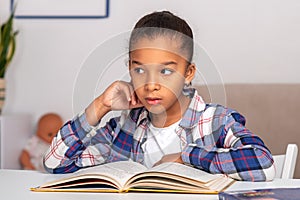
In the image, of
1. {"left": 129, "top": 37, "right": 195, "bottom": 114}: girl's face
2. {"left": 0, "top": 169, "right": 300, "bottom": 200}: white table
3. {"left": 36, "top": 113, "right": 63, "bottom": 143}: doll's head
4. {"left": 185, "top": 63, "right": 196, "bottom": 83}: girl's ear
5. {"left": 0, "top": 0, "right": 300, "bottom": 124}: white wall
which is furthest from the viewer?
{"left": 36, "top": 113, "right": 63, "bottom": 143}: doll's head

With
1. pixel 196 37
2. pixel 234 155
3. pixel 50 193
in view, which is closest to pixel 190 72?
pixel 234 155

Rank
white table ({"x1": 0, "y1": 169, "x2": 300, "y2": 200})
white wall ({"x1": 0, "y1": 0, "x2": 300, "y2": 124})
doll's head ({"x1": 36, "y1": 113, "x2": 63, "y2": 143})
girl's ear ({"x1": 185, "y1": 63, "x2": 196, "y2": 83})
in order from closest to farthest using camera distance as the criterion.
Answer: white table ({"x1": 0, "y1": 169, "x2": 300, "y2": 200}) < girl's ear ({"x1": 185, "y1": 63, "x2": 196, "y2": 83}) < white wall ({"x1": 0, "y1": 0, "x2": 300, "y2": 124}) < doll's head ({"x1": 36, "y1": 113, "x2": 63, "y2": 143})

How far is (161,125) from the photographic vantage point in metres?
1.33

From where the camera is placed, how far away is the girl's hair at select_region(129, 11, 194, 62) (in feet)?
4.06

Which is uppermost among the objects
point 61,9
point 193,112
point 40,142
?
point 61,9

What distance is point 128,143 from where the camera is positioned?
135cm

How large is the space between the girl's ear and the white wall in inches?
52.6

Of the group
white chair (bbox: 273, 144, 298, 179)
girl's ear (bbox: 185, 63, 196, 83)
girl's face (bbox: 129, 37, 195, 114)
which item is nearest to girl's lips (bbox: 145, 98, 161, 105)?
girl's face (bbox: 129, 37, 195, 114)

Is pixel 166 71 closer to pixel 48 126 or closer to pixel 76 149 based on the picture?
pixel 76 149

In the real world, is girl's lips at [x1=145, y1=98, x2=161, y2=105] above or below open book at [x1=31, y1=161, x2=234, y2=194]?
above

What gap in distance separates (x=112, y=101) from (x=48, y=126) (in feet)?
5.73

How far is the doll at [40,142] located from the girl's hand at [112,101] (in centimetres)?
172

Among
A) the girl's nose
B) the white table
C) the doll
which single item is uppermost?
the girl's nose

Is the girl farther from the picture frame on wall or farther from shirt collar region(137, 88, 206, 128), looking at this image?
the picture frame on wall
